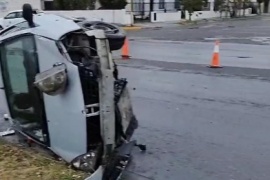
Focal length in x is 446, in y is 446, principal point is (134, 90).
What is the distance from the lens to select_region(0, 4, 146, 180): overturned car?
429 centimetres

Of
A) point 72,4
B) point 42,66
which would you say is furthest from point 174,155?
point 72,4

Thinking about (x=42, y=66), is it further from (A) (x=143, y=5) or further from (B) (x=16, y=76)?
(A) (x=143, y=5)

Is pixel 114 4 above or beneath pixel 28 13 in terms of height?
beneath

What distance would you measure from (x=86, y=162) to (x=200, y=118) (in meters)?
3.15

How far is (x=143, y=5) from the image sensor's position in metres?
40.7

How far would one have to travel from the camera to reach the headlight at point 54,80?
420cm

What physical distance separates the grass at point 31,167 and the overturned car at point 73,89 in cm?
13

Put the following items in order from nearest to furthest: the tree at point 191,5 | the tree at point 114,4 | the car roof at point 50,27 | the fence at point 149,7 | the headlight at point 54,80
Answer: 1. the headlight at point 54,80
2. the car roof at point 50,27
3. the tree at point 114,4
4. the tree at point 191,5
5. the fence at point 149,7

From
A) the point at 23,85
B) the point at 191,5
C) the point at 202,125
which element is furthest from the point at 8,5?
the point at 23,85

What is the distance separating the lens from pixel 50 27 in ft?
14.9

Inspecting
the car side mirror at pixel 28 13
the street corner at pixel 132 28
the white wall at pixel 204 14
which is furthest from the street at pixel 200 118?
the white wall at pixel 204 14

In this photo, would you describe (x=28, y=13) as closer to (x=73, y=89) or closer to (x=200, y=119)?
(x=73, y=89)

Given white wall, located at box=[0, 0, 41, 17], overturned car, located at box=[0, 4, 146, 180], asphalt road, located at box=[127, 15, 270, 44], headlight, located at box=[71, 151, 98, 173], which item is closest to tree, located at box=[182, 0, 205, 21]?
asphalt road, located at box=[127, 15, 270, 44]

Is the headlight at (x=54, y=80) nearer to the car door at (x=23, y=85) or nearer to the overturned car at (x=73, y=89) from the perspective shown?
the overturned car at (x=73, y=89)
